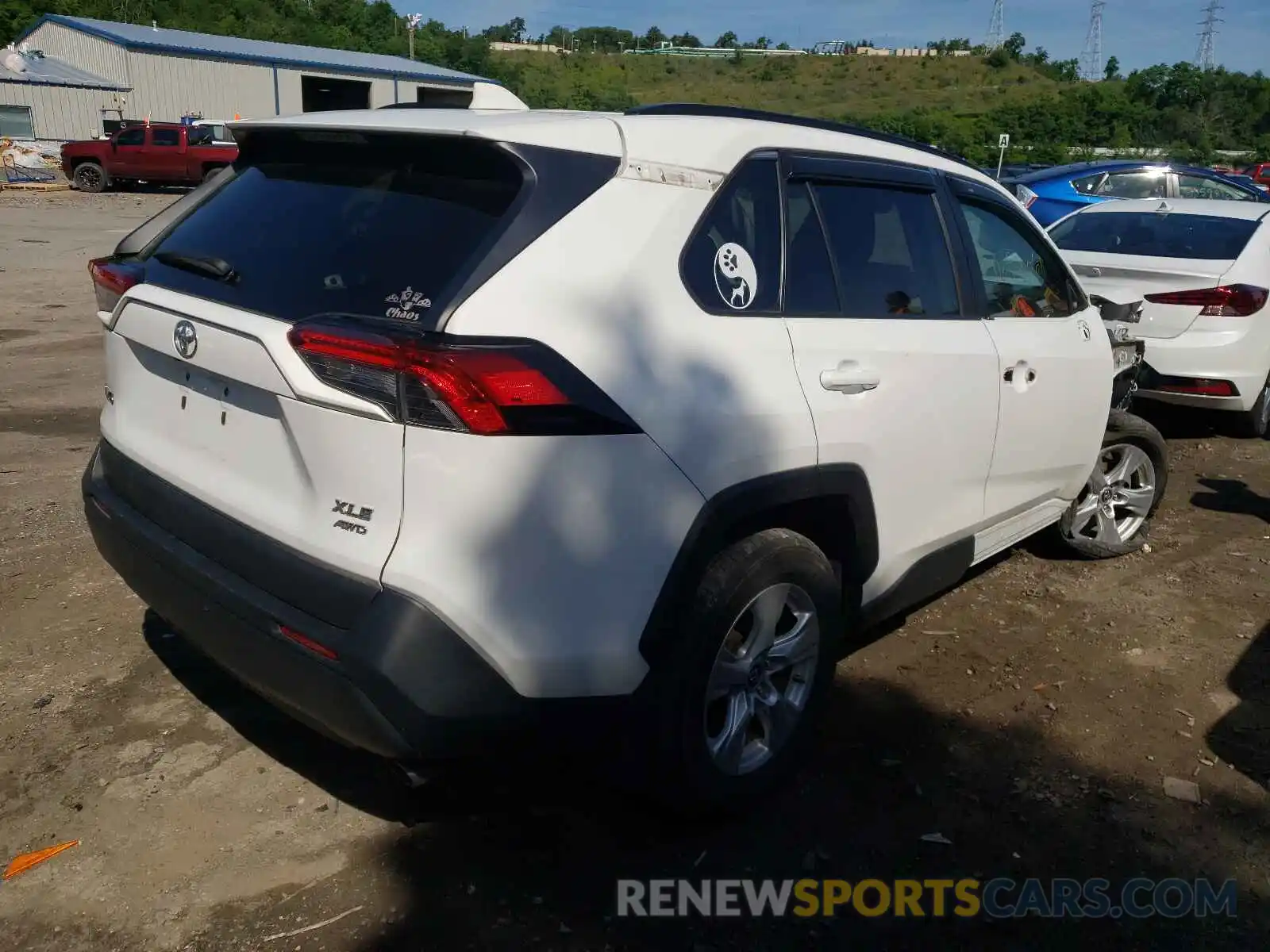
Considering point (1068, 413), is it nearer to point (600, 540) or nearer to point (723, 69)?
point (600, 540)

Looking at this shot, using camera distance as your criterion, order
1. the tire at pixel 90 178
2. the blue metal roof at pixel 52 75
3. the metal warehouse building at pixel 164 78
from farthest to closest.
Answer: the metal warehouse building at pixel 164 78, the blue metal roof at pixel 52 75, the tire at pixel 90 178

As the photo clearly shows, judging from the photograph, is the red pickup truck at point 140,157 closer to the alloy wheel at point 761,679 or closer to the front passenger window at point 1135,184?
the front passenger window at point 1135,184

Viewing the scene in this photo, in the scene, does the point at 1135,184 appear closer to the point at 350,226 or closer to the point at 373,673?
the point at 350,226

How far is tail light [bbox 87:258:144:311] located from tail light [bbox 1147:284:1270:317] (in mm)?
6047

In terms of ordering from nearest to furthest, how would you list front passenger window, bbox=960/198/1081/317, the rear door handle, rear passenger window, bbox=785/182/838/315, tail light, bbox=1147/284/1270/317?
1. rear passenger window, bbox=785/182/838/315
2. the rear door handle
3. front passenger window, bbox=960/198/1081/317
4. tail light, bbox=1147/284/1270/317

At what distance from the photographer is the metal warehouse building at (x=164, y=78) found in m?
39.8

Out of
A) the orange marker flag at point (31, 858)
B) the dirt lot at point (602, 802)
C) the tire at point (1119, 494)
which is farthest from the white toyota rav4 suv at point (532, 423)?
the tire at point (1119, 494)

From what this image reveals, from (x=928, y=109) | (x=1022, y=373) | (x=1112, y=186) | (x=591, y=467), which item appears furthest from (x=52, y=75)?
(x=928, y=109)

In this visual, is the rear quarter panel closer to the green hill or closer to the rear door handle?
the rear door handle

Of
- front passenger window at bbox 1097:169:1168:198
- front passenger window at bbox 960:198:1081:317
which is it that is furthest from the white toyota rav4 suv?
front passenger window at bbox 1097:169:1168:198

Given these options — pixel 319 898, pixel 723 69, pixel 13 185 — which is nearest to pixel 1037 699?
pixel 319 898

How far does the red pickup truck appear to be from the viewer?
27.5 metres

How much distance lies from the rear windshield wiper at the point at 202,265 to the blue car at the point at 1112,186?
1275 centimetres

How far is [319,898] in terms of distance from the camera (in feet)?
8.77
